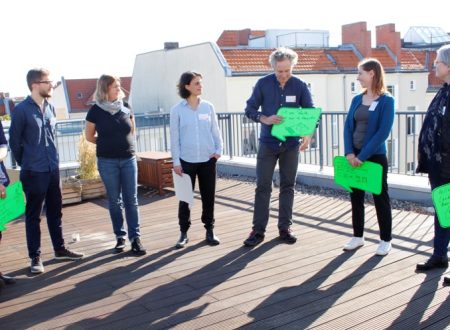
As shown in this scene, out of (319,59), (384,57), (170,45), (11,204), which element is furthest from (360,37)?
(11,204)

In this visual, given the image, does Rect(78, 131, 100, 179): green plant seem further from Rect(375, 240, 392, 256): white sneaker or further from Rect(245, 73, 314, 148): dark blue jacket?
Rect(375, 240, 392, 256): white sneaker

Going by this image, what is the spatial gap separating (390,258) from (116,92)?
2534mm

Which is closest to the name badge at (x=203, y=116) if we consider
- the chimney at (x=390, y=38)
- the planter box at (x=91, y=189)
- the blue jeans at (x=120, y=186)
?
the blue jeans at (x=120, y=186)

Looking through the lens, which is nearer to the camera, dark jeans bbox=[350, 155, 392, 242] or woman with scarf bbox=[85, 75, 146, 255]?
dark jeans bbox=[350, 155, 392, 242]

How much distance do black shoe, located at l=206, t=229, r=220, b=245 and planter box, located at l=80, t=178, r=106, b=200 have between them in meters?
2.83

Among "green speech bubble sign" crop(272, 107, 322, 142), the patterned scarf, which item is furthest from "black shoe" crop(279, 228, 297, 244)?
the patterned scarf

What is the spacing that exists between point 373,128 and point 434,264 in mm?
1067

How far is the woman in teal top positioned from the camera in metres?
3.88

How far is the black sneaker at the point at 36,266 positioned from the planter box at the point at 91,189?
2.91 meters

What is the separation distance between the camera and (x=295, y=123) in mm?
4355

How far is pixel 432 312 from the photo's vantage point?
9.91 ft

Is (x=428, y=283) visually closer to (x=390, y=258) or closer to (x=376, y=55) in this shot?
(x=390, y=258)

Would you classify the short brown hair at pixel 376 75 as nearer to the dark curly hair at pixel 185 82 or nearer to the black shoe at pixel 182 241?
the dark curly hair at pixel 185 82

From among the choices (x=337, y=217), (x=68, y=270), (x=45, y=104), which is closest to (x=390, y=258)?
(x=337, y=217)
